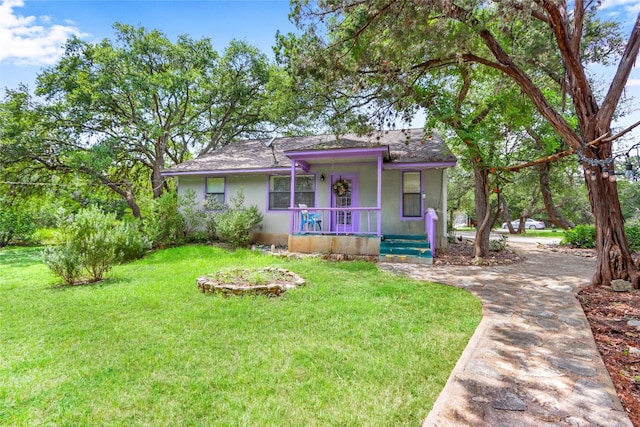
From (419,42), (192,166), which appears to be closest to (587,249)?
(419,42)

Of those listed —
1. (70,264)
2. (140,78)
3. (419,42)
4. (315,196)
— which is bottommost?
(70,264)

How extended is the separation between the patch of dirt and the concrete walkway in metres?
0.11

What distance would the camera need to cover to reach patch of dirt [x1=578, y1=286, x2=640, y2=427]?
2.33 m

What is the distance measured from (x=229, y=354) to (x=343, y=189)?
7762mm

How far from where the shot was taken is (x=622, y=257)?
5336mm

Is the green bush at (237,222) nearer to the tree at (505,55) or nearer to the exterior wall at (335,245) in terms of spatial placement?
the exterior wall at (335,245)

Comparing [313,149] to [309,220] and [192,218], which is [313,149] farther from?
[192,218]

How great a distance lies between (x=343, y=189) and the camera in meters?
10.2

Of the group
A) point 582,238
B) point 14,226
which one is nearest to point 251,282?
point 582,238

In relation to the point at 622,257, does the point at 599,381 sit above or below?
below

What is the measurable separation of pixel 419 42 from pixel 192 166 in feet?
30.6

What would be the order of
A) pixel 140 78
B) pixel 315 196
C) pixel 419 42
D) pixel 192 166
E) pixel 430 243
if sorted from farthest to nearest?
pixel 140 78
pixel 192 166
pixel 315 196
pixel 430 243
pixel 419 42

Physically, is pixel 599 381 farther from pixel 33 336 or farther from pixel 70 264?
pixel 70 264

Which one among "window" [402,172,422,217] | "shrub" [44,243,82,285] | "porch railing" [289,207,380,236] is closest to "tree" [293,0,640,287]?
"window" [402,172,422,217]
